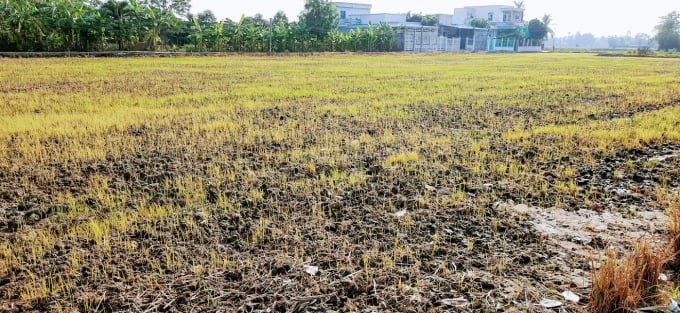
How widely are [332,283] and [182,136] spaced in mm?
4935

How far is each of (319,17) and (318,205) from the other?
44148mm

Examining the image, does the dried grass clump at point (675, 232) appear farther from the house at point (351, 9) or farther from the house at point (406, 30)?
the house at point (351, 9)

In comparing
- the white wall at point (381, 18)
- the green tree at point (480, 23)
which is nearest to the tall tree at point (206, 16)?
the white wall at point (381, 18)

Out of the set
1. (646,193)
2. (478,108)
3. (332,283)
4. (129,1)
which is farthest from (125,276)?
(129,1)

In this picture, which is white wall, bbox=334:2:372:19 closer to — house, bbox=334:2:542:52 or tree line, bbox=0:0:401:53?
house, bbox=334:2:542:52

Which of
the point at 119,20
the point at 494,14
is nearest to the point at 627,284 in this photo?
the point at 119,20

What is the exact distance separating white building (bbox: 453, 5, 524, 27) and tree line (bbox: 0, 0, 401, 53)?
125ft

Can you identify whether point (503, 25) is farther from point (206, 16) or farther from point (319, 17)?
point (206, 16)

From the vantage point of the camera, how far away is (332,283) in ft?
9.49

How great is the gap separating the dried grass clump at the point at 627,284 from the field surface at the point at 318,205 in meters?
0.16

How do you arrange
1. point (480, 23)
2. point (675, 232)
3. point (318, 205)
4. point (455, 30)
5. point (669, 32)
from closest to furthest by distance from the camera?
point (675, 232)
point (318, 205)
point (455, 30)
point (480, 23)
point (669, 32)

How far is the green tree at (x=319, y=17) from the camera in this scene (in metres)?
45.5

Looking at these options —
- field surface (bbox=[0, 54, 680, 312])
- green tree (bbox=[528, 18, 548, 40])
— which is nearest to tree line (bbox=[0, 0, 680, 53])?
field surface (bbox=[0, 54, 680, 312])

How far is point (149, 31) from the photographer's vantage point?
3272cm
